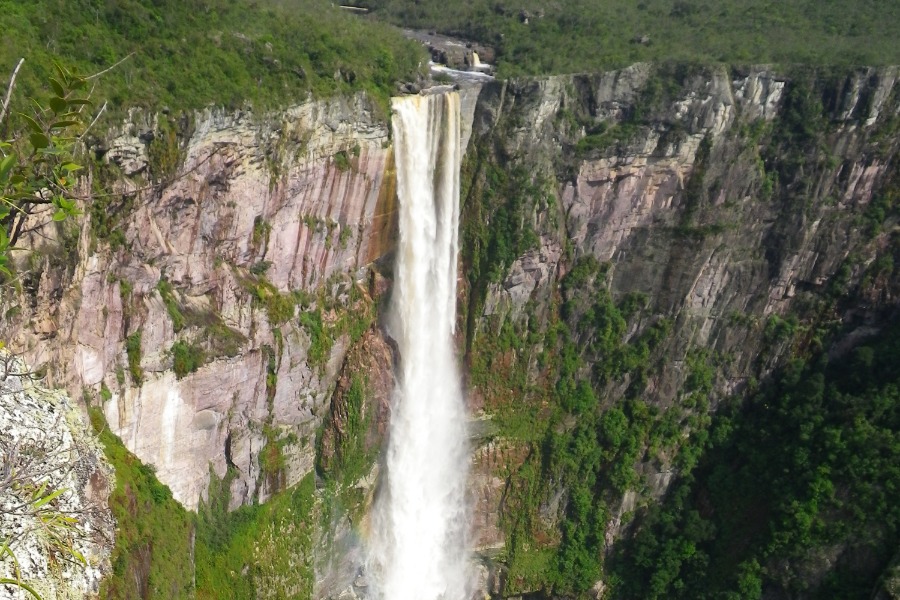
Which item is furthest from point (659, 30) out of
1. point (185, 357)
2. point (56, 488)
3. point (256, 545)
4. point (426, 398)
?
point (56, 488)

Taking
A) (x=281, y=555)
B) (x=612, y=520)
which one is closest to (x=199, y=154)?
(x=281, y=555)

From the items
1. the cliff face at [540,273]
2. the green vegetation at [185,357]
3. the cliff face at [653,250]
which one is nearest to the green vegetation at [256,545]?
the cliff face at [540,273]

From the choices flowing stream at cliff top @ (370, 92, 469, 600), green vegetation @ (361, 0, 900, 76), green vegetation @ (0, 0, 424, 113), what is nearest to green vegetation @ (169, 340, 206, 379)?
green vegetation @ (0, 0, 424, 113)

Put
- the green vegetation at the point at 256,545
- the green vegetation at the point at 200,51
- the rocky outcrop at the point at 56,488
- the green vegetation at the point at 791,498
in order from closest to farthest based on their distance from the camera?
the rocky outcrop at the point at 56,488 < the green vegetation at the point at 200,51 < the green vegetation at the point at 256,545 < the green vegetation at the point at 791,498

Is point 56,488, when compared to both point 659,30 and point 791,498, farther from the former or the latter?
point 659,30

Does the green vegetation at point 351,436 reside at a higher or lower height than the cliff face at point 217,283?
lower

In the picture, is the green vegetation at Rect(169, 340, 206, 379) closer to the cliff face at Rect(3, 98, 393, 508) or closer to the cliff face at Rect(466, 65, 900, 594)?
the cliff face at Rect(3, 98, 393, 508)

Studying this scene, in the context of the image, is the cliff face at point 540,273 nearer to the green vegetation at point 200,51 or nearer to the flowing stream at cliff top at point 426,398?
the flowing stream at cliff top at point 426,398
